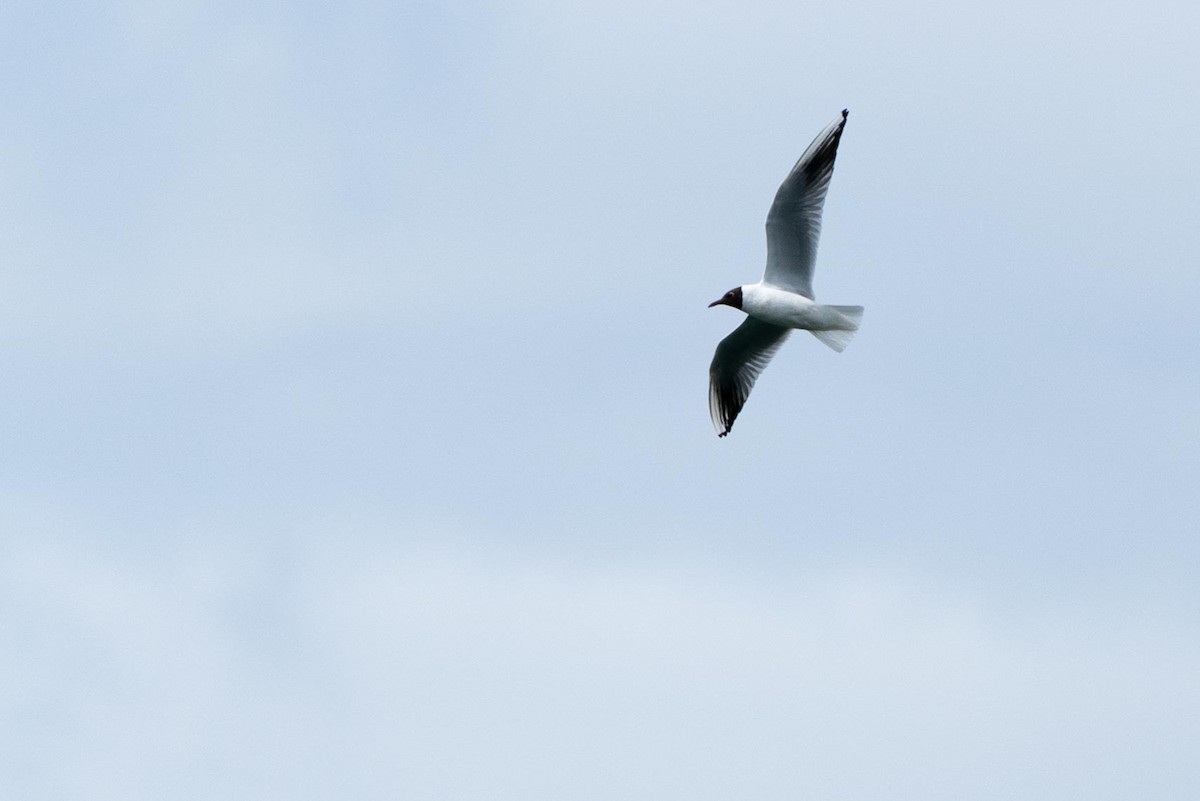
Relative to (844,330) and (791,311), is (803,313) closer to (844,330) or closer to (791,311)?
(791,311)

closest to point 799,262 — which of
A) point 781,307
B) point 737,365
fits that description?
point 781,307

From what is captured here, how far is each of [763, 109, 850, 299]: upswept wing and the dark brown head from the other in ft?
1.85

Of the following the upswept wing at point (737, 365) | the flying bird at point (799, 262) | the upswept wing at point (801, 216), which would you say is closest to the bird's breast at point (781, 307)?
the flying bird at point (799, 262)

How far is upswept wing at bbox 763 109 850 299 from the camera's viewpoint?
29703 millimetres

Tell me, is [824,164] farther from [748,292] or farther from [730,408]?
[730,408]

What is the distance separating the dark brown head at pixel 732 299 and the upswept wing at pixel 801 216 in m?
0.56

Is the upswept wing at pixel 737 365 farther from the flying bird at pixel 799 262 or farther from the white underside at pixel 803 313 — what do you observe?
the white underside at pixel 803 313

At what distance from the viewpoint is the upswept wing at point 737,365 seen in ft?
107

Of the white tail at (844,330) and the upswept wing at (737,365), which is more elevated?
the upswept wing at (737,365)

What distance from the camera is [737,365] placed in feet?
108

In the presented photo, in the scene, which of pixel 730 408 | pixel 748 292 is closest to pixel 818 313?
pixel 748 292

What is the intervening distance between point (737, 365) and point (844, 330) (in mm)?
3152

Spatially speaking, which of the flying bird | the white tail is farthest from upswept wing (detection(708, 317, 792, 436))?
the white tail

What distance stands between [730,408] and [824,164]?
5.05m
